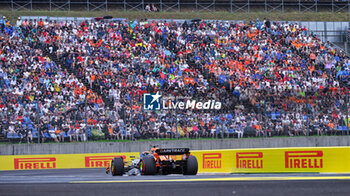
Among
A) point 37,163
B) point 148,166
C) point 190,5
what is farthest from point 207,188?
point 190,5

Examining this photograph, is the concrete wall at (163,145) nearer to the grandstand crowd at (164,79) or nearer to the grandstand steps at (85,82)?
the grandstand crowd at (164,79)

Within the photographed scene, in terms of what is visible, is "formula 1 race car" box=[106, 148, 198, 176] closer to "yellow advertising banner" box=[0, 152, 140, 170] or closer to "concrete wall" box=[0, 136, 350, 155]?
"yellow advertising banner" box=[0, 152, 140, 170]

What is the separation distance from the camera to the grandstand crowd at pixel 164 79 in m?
21.6

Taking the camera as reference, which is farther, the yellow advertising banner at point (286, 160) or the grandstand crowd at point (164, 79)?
the grandstand crowd at point (164, 79)

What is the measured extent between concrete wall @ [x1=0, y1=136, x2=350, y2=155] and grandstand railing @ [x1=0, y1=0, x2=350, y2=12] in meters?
17.0

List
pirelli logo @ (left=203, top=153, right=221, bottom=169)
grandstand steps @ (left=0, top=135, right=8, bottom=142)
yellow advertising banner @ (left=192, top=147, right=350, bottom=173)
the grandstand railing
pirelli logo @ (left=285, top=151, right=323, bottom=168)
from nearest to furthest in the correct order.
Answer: yellow advertising banner @ (left=192, top=147, right=350, bottom=173)
pirelli logo @ (left=285, top=151, right=323, bottom=168)
pirelli logo @ (left=203, top=153, right=221, bottom=169)
grandstand steps @ (left=0, top=135, right=8, bottom=142)
the grandstand railing

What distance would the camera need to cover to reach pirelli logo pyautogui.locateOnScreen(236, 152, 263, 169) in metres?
14.2

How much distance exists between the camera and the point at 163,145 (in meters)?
22.2

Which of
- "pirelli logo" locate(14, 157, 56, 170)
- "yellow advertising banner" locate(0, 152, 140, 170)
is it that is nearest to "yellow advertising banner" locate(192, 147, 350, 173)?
"yellow advertising banner" locate(0, 152, 140, 170)

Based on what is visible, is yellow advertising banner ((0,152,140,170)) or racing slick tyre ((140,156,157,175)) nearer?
racing slick tyre ((140,156,157,175))

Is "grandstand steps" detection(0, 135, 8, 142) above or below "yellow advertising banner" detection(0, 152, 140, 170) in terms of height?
above

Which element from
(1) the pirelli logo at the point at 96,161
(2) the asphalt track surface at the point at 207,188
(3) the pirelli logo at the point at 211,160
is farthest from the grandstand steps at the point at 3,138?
(2) the asphalt track surface at the point at 207,188

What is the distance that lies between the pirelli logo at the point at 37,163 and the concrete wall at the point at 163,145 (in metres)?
0.29

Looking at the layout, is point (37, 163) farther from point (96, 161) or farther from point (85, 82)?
point (85, 82)
